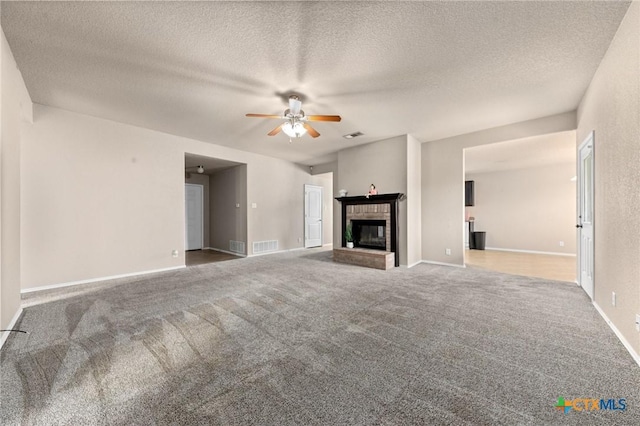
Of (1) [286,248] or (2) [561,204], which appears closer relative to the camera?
(2) [561,204]

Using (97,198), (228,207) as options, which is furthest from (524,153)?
(97,198)

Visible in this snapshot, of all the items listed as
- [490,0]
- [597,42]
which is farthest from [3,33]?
[597,42]

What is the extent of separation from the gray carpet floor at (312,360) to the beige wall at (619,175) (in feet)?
1.17

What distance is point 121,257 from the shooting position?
4.25 metres

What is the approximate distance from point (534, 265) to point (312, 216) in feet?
18.8

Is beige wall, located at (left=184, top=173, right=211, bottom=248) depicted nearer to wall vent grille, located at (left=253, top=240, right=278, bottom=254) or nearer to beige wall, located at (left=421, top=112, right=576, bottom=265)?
wall vent grille, located at (left=253, top=240, right=278, bottom=254)

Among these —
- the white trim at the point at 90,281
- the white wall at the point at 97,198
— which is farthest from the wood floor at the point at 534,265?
the white wall at the point at 97,198

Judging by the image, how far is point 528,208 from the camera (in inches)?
281

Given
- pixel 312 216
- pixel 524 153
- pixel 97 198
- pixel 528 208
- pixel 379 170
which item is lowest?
pixel 312 216

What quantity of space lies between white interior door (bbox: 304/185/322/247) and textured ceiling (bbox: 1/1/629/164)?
167 inches

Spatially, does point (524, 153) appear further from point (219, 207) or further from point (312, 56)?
point (219, 207)

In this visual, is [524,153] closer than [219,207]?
Yes

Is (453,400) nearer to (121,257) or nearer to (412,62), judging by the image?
(412,62)

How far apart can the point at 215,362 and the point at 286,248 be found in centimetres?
551
